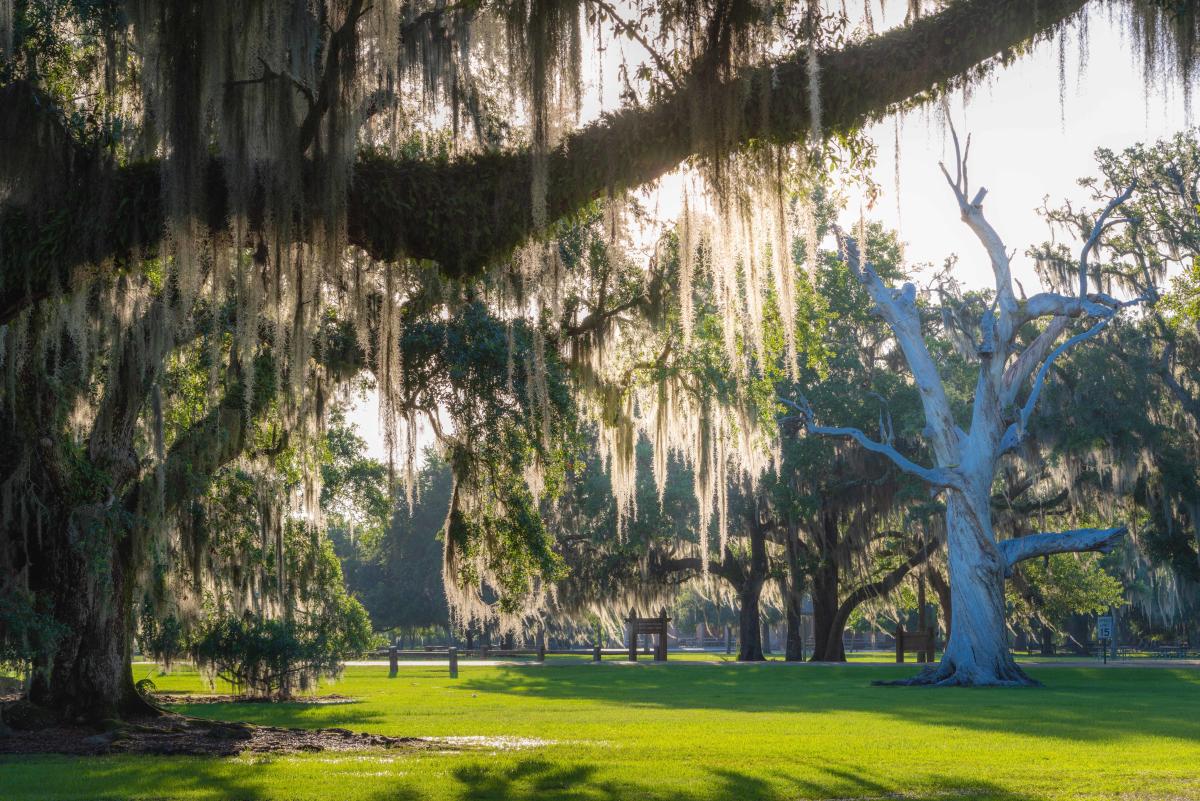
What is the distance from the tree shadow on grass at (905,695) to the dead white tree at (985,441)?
1805 millimetres

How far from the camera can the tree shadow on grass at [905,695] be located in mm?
14430

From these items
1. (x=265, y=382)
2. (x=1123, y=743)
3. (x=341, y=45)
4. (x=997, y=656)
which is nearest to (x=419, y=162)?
(x=341, y=45)

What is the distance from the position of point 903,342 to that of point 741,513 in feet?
35.1

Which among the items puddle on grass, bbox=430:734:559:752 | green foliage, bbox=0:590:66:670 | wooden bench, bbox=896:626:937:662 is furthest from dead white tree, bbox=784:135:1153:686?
green foliage, bbox=0:590:66:670

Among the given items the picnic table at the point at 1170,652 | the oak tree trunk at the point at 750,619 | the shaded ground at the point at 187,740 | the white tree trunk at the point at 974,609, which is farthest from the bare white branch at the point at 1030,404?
the picnic table at the point at 1170,652

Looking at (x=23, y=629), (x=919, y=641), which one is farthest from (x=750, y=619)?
(x=23, y=629)

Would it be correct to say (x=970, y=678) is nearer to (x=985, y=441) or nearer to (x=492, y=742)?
(x=985, y=441)

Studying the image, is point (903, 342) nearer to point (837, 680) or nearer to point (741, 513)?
point (837, 680)

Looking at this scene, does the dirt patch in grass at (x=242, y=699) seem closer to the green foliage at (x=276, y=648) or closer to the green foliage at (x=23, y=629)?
the green foliage at (x=276, y=648)

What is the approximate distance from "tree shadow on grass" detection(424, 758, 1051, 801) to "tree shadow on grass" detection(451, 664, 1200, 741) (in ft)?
14.3

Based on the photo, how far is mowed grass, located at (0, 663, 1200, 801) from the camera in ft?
28.2

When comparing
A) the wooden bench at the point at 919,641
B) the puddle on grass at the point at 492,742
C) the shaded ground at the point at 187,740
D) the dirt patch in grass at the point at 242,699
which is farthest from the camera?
the wooden bench at the point at 919,641

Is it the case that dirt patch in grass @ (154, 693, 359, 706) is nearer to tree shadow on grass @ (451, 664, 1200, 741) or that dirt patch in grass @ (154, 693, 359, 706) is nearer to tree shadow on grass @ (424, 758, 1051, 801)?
tree shadow on grass @ (451, 664, 1200, 741)

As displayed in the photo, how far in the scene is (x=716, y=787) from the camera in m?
8.77
